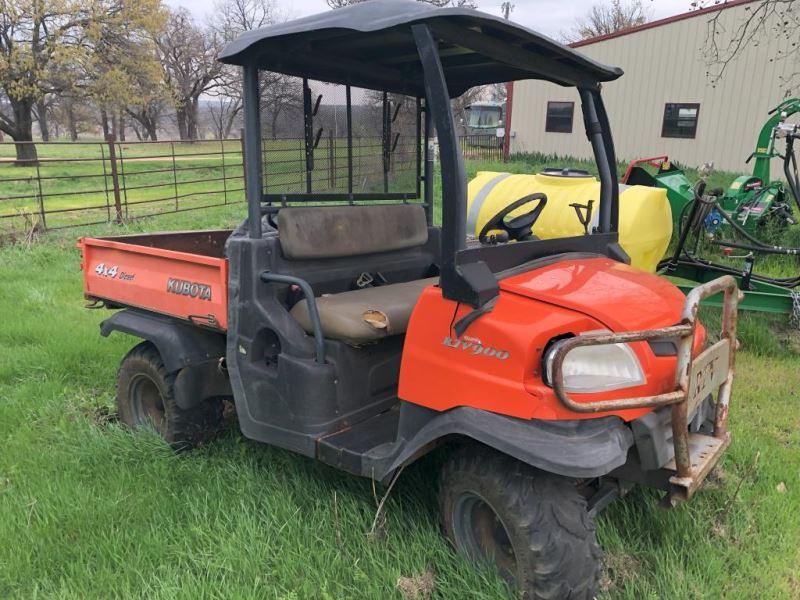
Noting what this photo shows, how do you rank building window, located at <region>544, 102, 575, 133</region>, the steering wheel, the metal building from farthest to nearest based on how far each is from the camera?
building window, located at <region>544, 102, 575, 133</region> → the metal building → the steering wheel

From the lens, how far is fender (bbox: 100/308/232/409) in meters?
3.60

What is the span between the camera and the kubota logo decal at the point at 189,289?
11.4 feet

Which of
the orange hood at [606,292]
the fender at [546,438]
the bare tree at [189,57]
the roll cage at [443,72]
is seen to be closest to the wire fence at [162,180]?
the roll cage at [443,72]

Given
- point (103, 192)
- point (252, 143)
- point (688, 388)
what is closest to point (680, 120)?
point (103, 192)

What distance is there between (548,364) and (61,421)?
3117 mm

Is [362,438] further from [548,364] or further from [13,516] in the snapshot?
[13,516]

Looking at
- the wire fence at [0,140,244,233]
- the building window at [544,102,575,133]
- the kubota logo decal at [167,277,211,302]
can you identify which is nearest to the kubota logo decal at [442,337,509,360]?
the kubota logo decal at [167,277,211,302]

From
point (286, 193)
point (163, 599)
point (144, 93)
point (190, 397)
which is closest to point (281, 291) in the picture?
point (286, 193)

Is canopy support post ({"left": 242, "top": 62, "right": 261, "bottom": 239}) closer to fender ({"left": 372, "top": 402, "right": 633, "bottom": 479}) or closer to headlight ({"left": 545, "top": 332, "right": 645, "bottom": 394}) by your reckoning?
fender ({"left": 372, "top": 402, "right": 633, "bottom": 479})

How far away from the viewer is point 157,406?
407 centimetres

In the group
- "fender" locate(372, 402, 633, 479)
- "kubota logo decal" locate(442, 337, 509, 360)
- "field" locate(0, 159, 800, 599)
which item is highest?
"kubota logo decal" locate(442, 337, 509, 360)

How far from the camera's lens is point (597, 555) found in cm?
237

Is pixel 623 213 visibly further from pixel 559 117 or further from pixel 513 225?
pixel 559 117

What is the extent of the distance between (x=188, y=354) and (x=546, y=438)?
213cm
